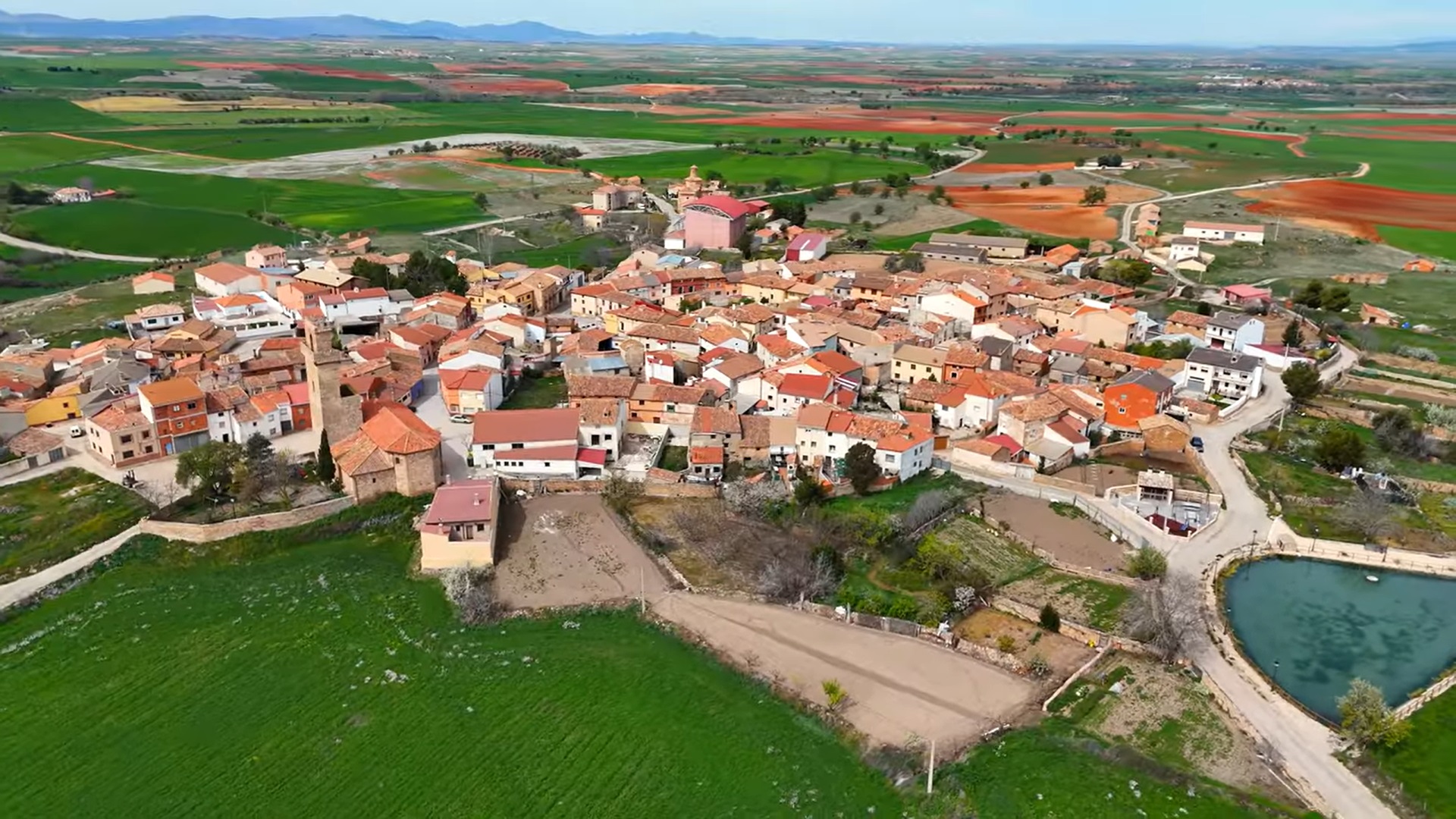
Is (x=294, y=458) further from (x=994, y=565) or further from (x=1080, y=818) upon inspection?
(x=1080, y=818)

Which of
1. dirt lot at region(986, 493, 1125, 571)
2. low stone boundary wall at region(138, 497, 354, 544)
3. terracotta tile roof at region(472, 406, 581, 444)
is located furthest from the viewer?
terracotta tile roof at region(472, 406, 581, 444)

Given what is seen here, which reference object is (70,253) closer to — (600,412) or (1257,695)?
(600,412)

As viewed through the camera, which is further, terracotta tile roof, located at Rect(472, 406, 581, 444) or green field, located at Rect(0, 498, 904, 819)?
terracotta tile roof, located at Rect(472, 406, 581, 444)

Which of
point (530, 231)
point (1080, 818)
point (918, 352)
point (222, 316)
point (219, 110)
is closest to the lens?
point (1080, 818)

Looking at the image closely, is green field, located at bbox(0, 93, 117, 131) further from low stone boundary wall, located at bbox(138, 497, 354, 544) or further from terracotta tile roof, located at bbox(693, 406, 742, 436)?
terracotta tile roof, located at bbox(693, 406, 742, 436)

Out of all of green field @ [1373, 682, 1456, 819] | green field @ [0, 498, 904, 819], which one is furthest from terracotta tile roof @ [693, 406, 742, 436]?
green field @ [1373, 682, 1456, 819]

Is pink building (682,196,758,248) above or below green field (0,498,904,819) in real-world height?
above

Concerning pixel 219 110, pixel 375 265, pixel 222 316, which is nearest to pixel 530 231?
pixel 375 265
